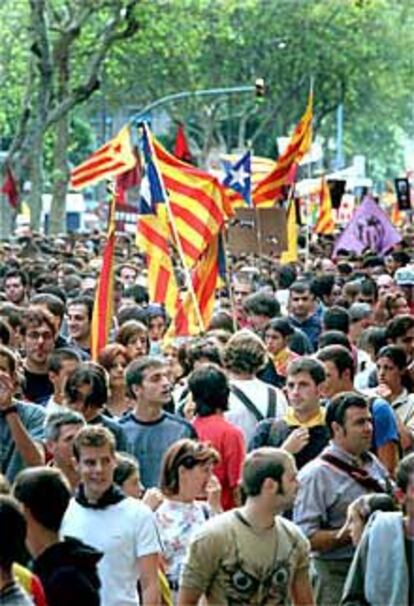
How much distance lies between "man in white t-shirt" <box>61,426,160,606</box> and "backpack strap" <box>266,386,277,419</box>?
121 inches

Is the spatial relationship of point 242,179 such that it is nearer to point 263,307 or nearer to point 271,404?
point 263,307

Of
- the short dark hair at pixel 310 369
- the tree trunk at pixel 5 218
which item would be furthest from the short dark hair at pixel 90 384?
the tree trunk at pixel 5 218

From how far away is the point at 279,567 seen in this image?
367 inches

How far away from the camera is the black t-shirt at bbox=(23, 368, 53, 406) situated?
45.1 feet

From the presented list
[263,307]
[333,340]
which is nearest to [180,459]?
[333,340]

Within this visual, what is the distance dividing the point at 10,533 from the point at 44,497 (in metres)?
0.95

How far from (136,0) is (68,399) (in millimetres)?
28467

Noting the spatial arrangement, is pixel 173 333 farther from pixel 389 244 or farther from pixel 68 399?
pixel 389 244

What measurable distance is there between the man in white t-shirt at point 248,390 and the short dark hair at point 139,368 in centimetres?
57

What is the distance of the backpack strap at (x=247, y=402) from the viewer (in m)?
12.8

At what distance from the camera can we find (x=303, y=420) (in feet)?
38.7

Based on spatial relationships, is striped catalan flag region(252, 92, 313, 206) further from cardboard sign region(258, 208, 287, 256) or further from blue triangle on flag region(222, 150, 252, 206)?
cardboard sign region(258, 208, 287, 256)

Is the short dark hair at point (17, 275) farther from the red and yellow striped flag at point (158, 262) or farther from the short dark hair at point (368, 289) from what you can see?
the short dark hair at point (368, 289)

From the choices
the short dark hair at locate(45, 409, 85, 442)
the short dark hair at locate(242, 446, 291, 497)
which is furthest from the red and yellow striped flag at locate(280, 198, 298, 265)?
the short dark hair at locate(242, 446, 291, 497)
